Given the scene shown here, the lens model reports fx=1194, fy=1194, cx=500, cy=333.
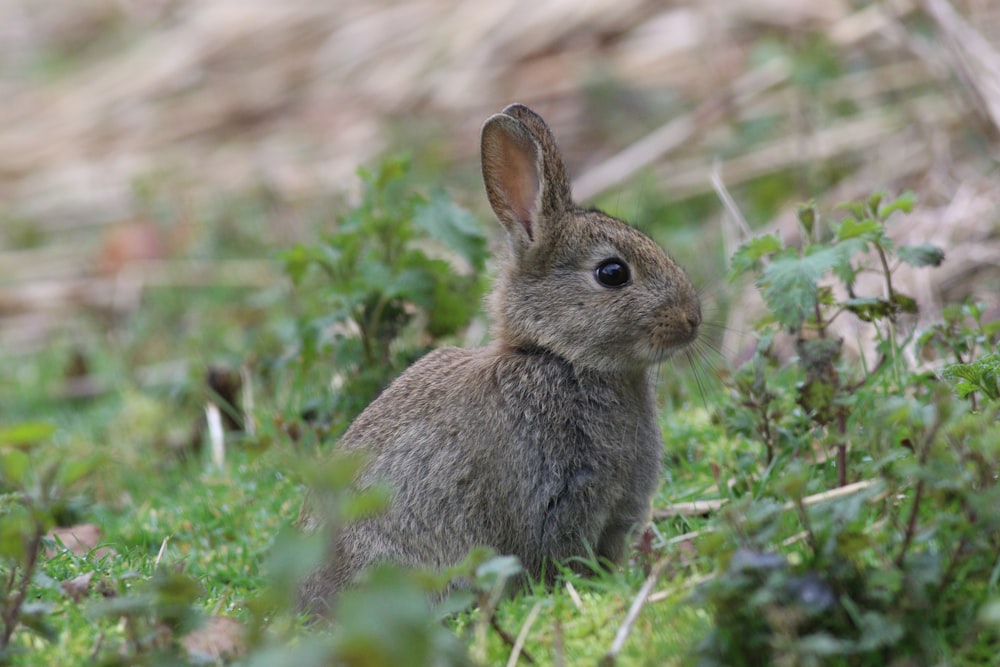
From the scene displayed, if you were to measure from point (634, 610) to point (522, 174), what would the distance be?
2019 millimetres

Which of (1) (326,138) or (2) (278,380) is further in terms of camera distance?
(1) (326,138)

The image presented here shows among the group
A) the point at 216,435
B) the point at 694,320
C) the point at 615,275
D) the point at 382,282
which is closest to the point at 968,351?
the point at 694,320

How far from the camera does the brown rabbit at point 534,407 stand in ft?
13.6

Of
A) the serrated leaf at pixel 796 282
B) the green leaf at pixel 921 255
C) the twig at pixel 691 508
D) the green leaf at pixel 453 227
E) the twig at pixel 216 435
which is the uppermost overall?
the green leaf at pixel 453 227

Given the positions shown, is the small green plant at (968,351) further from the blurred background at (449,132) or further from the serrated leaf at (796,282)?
the blurred background at (449,132)

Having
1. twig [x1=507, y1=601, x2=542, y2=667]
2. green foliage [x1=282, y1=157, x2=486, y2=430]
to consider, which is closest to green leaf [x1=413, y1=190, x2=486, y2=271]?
green foliage [x1=282, y1=157, x2=486, y2=430]

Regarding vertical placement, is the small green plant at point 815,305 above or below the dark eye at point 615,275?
below

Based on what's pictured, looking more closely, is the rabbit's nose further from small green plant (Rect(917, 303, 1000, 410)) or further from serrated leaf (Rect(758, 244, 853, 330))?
small green plant (Rect(917, 303, 1000, 410))

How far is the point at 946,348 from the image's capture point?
14.6 ft

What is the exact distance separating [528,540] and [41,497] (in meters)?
1.71

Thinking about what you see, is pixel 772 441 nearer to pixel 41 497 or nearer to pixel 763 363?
pixel 763 363

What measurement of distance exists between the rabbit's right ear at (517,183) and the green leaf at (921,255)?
1.28 metres

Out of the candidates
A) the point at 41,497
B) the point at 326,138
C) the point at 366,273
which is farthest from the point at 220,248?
the point at 41,497

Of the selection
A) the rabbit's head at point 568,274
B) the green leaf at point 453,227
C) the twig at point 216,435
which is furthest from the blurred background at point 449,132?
the rabbit's head at point 568,274
